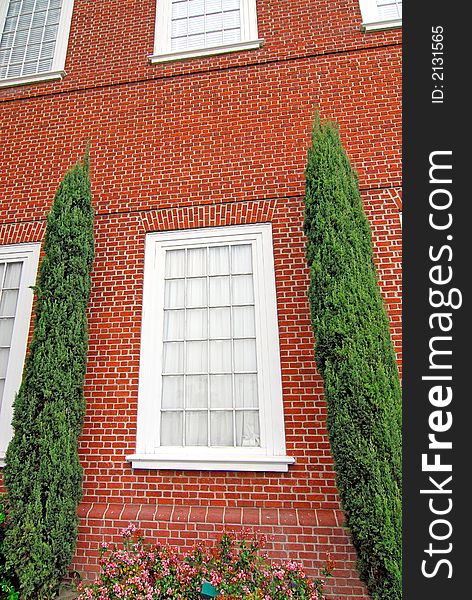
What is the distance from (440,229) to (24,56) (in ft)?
23.5

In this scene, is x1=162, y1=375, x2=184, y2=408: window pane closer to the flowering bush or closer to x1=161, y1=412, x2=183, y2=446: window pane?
x1=161, y1=412, x2=183, y2=446: window pane

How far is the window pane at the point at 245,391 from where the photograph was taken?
4.42 metres

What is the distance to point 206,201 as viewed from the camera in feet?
17.1

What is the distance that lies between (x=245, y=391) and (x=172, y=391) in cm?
85

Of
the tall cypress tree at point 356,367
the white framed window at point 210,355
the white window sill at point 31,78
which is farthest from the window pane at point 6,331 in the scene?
the white window sill at point 31,78

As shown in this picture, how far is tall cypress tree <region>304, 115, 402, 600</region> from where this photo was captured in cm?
329

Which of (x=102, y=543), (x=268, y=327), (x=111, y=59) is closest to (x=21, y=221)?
(x=111, y=59)

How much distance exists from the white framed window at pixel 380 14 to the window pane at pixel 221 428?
570 cm

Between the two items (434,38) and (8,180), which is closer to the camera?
(434,38)

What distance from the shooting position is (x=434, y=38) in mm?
3816

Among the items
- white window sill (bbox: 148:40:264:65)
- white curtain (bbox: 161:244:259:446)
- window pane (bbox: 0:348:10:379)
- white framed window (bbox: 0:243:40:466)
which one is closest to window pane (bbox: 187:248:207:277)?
white curtain (bbox: 161:244:259:446)

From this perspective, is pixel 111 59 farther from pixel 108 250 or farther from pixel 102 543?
pixel 102 543

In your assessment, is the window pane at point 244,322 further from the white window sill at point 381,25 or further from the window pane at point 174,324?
the white window sill at point 381,25

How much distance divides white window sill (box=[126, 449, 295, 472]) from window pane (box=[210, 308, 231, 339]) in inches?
52.2
